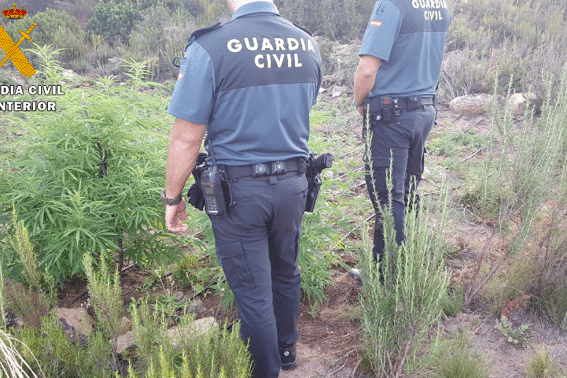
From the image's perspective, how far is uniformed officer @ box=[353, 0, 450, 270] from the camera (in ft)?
11.1

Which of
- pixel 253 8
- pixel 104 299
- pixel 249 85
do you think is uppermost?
pixel 253 8

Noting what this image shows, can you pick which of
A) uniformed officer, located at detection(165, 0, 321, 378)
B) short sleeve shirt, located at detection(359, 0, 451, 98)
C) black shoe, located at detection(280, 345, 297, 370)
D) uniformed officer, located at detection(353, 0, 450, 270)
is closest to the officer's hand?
uniformed officer, located at detection(165, 0, 321, 378)

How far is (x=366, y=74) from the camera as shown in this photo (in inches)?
136

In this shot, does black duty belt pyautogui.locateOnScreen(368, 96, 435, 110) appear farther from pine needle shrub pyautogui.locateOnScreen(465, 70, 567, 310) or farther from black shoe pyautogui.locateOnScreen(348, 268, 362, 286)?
black shoe pyautogui.locateOnScreen(348, 268, 362, 286)

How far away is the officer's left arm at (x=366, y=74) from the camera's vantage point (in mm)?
3426

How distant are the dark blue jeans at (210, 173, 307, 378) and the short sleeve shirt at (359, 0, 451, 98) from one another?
1.35 meters

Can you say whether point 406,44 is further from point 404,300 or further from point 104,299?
point 104,299

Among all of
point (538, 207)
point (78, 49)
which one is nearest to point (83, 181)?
point (538, 207)

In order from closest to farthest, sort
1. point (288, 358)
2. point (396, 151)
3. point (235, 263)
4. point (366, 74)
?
point (235, 263) → point (288, 358) → point (366, 74) → point (396, 151)

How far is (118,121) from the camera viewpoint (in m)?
3.32

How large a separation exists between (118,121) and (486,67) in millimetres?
8636

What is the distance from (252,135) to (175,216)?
677 mm

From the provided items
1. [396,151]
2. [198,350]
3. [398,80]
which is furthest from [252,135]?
[398,80]

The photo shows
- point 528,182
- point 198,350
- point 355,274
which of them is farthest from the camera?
point 355,274
